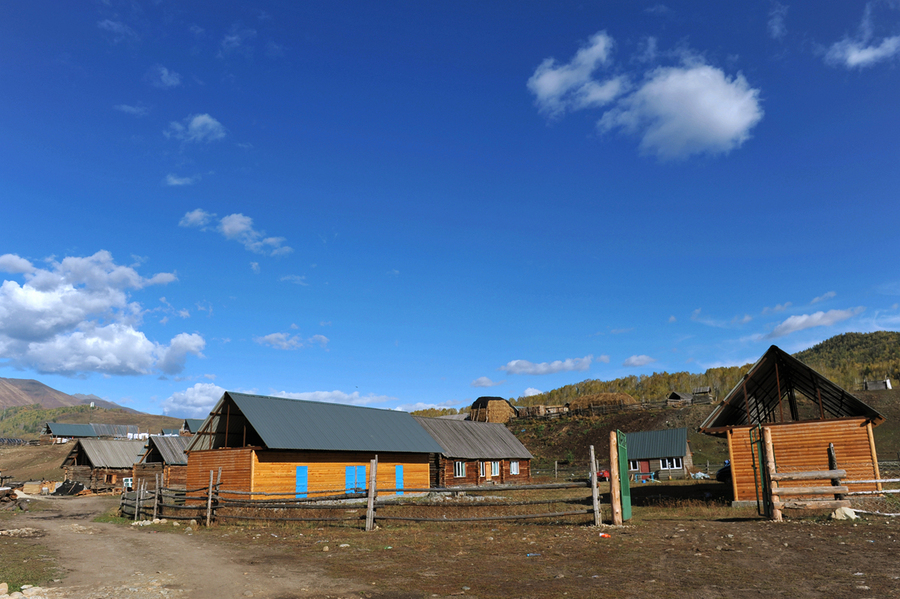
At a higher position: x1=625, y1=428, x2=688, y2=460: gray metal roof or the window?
x1=625, y1=428, x2=688, y2=460: gray metal roof

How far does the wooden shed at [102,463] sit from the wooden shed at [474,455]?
3301 centimetres

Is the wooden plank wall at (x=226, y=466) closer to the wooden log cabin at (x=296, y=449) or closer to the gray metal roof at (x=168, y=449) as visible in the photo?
the wooden log cabin at (x=296, y=449)

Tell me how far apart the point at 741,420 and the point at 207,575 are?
26400 millimetres

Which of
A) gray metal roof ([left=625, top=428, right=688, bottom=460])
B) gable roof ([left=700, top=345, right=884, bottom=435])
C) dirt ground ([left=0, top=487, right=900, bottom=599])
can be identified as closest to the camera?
dirt ground ([left=0, top=487, right=900, bottom=599])

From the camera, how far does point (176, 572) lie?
429 inches

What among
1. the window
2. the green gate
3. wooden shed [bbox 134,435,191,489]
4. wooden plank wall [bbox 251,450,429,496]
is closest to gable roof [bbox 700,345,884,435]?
the green gate

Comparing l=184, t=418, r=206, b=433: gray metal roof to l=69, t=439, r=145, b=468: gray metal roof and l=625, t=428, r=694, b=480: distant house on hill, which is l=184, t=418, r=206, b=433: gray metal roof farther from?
l=625, t=428, r=694, b=480: distant house on hill

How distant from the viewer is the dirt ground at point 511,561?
8.28 metres

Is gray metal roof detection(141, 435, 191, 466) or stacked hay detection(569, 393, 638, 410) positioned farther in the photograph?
stacked hay detection(569, 393, 638, 410)

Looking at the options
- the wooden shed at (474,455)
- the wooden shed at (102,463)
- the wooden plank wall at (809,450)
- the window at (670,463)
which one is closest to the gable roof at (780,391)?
the wooden plank wall at (809,450)

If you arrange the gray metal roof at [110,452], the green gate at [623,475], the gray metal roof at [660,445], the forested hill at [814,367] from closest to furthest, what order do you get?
the green gate at [623,475] < the gray metal roof at [660,445] < the gray metal roof at [110,452] < the forested hill at [814,367]

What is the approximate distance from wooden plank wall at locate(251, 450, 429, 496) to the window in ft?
99.0

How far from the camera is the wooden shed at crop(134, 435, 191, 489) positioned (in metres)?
48.8

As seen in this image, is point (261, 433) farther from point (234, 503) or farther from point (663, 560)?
point (663, 560)
